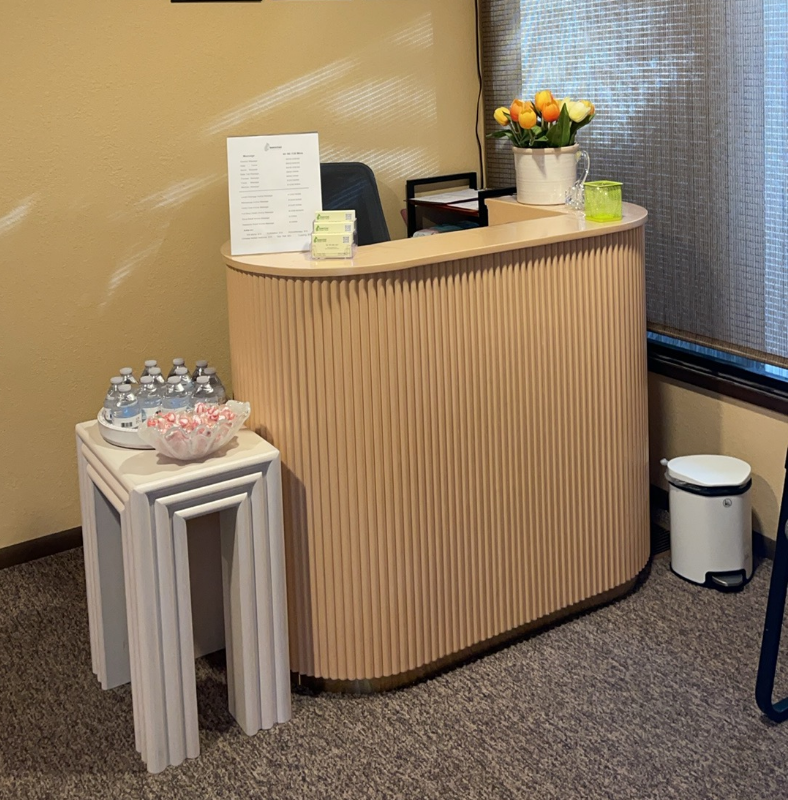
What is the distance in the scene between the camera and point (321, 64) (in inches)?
130

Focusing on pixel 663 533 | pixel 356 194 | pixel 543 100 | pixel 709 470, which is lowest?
pixel 663 533

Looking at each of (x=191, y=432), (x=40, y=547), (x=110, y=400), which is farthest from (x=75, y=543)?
(x=191, y=432)

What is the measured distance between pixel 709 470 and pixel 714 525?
0.16 meters

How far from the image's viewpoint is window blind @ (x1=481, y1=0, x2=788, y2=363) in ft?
8.96

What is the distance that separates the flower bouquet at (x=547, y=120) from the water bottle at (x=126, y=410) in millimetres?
1280

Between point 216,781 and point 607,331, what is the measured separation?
4.53ft

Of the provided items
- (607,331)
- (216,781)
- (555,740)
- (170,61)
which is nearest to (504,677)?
(555,740)

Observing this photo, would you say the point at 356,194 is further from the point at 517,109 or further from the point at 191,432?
the point at 191,432

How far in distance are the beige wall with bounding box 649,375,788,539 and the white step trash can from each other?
11cm

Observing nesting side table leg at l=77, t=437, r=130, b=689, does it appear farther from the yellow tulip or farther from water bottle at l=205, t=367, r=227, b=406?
the yellow tulip

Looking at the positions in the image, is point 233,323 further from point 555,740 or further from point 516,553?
point 555,740

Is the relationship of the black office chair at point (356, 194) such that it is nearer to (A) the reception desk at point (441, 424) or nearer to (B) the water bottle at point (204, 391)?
(A) the reception desk at point (441, 424)

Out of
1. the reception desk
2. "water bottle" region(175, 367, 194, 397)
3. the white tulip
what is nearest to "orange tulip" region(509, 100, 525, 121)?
the white tulip

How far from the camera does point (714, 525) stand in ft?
9.21
